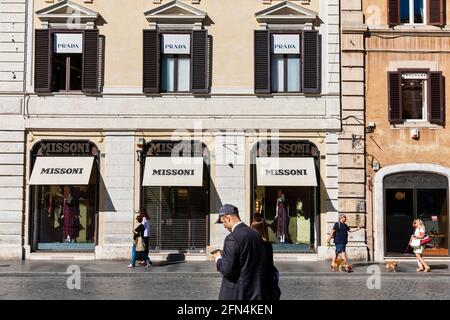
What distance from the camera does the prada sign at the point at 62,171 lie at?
21.8 meters

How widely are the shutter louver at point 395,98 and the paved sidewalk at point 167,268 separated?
4895 mm

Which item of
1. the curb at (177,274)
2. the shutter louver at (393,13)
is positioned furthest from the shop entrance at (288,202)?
the shutter louver at (393,13)

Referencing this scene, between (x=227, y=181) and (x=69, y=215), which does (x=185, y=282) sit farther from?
(x=69, y=215)

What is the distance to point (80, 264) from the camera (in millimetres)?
21016

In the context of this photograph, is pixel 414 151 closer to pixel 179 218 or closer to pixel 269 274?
pixel 179 218

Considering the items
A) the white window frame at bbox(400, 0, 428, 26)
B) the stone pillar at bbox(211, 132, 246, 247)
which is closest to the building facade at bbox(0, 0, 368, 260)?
the stone pillar at bbox(211, 132, 246, 247)

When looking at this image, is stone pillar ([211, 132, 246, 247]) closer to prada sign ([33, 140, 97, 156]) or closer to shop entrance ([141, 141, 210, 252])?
shop entrance ([141, 141, 210, 252])

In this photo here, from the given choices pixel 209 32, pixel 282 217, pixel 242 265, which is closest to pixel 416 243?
pixel 282 217

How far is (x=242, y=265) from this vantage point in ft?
22.2

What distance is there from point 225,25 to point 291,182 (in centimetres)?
592

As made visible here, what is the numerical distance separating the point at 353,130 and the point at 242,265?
54.0 ft

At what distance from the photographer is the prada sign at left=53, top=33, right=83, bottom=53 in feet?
74.0

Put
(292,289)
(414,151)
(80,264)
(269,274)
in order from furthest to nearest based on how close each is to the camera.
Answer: (414,151) < (80,264) < (292,289) < (269,274)

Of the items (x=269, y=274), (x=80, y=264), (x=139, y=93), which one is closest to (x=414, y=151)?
(x=139, y=93)
